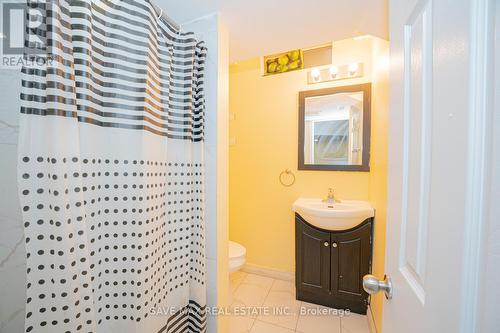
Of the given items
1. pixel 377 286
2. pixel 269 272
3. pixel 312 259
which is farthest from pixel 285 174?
pixel 377 286

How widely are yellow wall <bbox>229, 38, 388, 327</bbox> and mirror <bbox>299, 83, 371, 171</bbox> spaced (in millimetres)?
75

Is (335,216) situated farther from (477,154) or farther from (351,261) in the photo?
(477,154)

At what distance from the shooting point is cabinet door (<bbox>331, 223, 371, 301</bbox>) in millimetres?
1537

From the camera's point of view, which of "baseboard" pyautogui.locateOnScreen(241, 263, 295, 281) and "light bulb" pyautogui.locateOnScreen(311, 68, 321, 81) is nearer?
"light bulb" pyautogui.locateOnScreen(311, 68, 321, 81)

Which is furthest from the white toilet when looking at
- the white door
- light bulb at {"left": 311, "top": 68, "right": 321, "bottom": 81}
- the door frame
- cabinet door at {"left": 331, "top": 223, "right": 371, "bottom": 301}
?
light bulb at {"left": 311, "top": 68, "right": 321, "bottom": 81}

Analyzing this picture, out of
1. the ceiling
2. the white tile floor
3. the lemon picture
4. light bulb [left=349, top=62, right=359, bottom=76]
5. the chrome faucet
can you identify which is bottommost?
the white tile floor

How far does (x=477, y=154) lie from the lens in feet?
0.94

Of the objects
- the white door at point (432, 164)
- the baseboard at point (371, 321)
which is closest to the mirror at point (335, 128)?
the baseboard at point (371, 321)

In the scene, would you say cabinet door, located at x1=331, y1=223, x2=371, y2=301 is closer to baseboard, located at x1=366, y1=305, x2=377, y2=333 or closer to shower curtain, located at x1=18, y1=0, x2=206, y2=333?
baseboard, located at x1=366, y1=305, x2=377, y2=333

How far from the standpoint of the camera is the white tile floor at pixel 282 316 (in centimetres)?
147

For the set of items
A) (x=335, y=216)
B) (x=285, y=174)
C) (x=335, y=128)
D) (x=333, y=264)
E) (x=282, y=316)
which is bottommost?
(x=282, y=316)

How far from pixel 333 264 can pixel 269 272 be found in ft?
2.68

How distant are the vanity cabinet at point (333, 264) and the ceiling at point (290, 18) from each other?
1396 millimetres

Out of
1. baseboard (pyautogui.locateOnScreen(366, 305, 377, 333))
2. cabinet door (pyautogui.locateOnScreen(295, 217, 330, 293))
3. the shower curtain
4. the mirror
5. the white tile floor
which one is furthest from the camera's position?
the mirror
